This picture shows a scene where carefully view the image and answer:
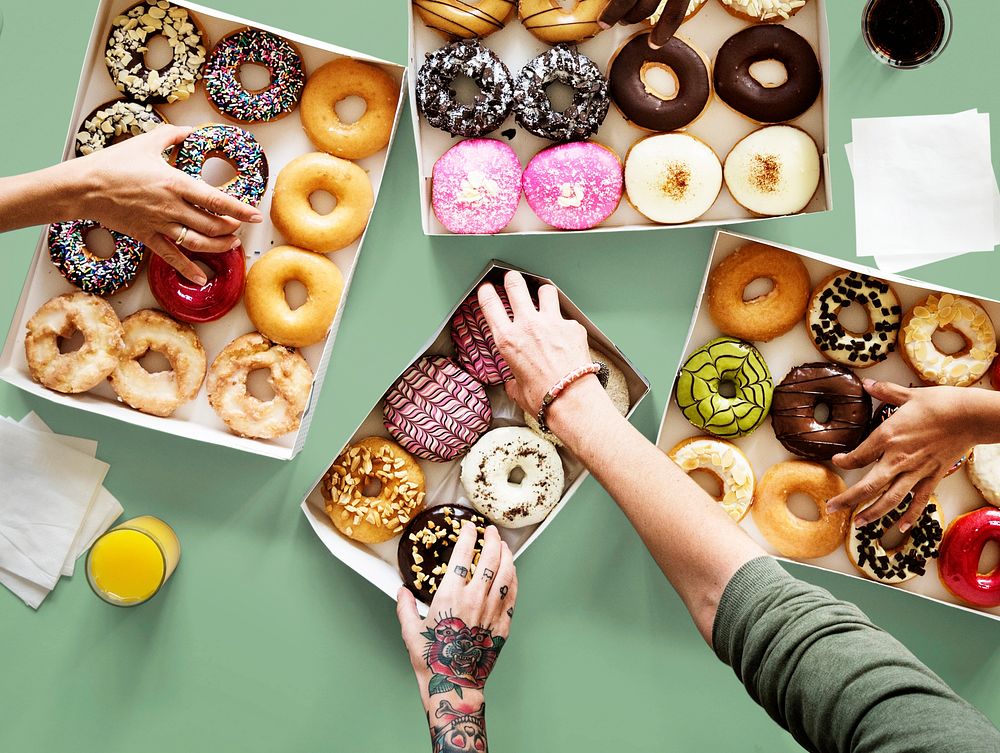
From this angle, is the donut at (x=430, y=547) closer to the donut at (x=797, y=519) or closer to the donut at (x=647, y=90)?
the donut at (x=797, y=519)

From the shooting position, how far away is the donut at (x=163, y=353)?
2.02 metres

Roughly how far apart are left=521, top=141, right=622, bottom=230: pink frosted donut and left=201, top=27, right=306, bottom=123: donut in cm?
64

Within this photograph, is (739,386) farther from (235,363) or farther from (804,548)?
(235,363)

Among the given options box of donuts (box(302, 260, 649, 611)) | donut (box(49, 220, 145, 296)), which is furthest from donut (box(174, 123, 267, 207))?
box of donuts (box(302, 260, 649, 611))

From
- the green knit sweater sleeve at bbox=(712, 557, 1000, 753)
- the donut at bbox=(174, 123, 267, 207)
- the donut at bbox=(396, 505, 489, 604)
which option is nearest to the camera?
the green knit sweater sleeve at bbox=(712, 557, 1000, 753)

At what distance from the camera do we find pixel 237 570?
7.09 ft

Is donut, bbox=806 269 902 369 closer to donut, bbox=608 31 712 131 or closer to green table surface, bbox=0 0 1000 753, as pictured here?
green table surface, bbox=0 0 1000 753

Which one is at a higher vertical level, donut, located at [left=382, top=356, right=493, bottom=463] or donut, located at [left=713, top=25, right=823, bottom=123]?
donut, located at [left=713, top=25, right=823, bottom=123]

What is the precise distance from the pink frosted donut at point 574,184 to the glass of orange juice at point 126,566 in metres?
1.30

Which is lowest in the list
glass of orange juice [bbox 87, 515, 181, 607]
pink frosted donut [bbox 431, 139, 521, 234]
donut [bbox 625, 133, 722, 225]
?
glass of orange juice [bbox 87, 515, 181, 607]

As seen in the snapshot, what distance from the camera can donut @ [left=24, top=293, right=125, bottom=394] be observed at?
6.46 feet

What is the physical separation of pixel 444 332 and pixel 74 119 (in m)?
1.04

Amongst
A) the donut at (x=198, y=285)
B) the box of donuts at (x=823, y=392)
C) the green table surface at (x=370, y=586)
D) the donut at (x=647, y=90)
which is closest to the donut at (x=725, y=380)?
the box of donuts at (x=823, y=392)

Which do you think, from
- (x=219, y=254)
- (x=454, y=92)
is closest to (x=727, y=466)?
(x=454, y=92)
